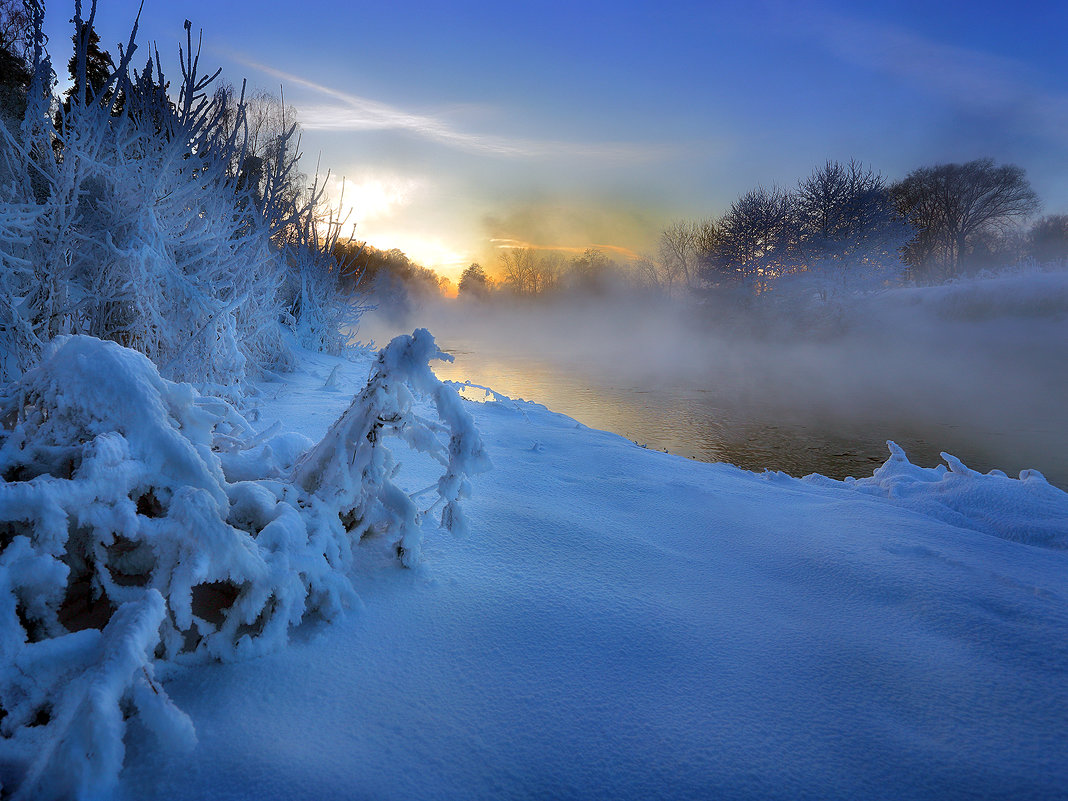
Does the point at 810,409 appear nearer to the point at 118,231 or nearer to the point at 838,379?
the point at 838,379

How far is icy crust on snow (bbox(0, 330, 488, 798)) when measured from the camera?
991 millimetres

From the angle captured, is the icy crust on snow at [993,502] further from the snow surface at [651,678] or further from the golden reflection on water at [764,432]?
the golden reflection on water at [764,432]

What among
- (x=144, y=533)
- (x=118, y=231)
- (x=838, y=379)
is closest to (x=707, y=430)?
(x=118, y=231)

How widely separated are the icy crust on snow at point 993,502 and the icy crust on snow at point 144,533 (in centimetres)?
318

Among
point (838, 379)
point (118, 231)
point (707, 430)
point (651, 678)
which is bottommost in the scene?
point (651, 678)

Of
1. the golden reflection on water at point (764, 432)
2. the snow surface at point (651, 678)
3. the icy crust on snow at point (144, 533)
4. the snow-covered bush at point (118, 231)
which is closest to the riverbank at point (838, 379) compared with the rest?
the golden reflection on water at point (764, 432)

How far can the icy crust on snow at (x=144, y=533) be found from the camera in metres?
0.99

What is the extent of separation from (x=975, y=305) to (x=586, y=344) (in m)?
18.8

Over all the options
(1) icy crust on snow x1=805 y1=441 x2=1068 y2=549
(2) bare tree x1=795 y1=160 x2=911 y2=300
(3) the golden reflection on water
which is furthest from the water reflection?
(2) bare tree x1=795 y1=160 x2=911 y2=300

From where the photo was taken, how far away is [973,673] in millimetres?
1539

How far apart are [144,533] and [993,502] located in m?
4.29

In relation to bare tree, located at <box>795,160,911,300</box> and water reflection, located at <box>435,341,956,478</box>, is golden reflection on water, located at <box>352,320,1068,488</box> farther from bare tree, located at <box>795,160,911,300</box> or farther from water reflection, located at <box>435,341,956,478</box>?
bare tree, located at <box>795,160,911,300</box>

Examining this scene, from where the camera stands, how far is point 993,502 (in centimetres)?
308

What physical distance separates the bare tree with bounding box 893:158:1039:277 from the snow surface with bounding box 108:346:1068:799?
127ft
